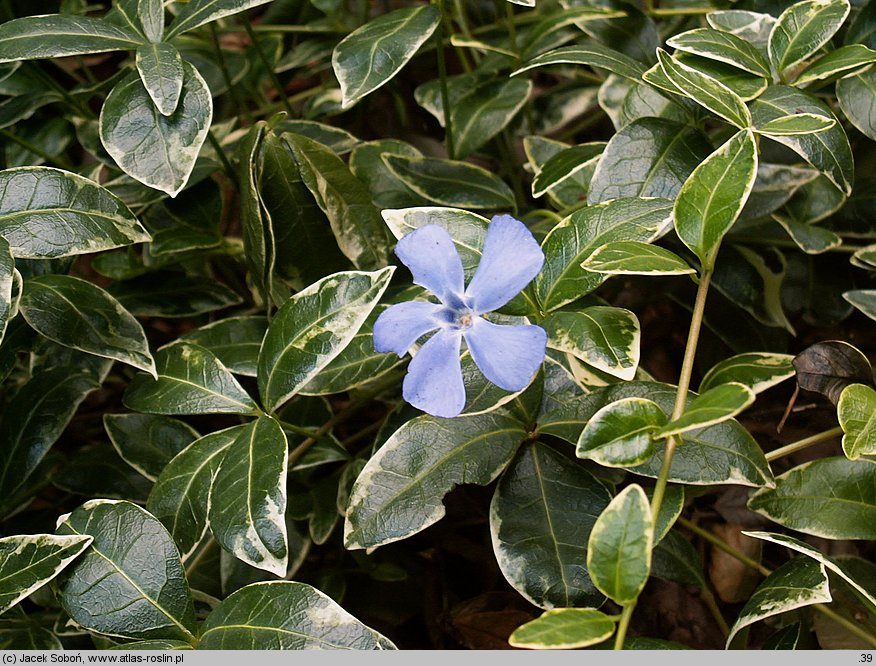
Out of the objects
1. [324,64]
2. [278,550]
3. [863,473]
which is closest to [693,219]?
[863,473]

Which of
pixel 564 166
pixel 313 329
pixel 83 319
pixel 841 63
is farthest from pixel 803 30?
pixel 83 319

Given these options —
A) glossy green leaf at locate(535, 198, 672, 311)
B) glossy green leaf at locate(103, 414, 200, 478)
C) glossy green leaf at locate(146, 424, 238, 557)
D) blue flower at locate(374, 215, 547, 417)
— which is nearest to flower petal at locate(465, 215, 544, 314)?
blue flower at locate(374, 215, 547, 417)

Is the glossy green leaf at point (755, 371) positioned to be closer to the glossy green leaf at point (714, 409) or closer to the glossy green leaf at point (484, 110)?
the glossy green leaf at point (714, 409)

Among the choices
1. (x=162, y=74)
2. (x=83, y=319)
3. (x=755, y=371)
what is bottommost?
(x=755, y=371)

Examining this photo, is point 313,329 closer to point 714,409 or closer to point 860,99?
point 714,409

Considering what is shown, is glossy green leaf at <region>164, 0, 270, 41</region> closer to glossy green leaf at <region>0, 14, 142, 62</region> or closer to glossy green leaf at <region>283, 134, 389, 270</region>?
glossy green leaf at <region>0, 14, 142, 62</region>

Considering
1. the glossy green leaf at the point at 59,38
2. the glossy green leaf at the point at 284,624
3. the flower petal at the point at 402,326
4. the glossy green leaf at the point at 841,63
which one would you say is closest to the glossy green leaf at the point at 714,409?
the flower petal at the point at 402,326
